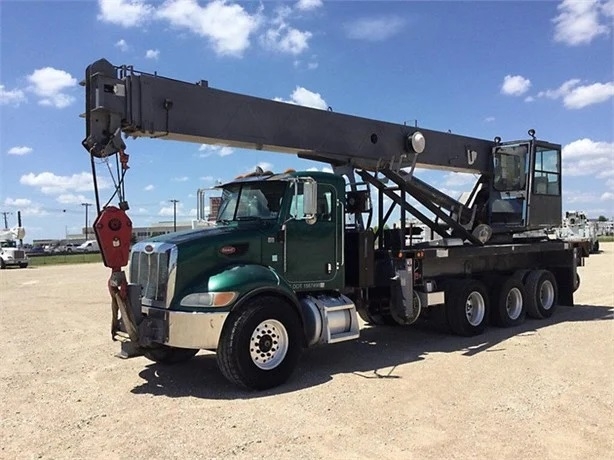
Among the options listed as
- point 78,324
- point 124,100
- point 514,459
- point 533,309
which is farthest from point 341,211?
point 78,324

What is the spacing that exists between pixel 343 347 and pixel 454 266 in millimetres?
2851

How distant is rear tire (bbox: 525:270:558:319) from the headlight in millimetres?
7493

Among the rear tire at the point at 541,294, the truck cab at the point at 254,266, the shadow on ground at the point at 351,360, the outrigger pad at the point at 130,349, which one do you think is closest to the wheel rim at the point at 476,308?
the shadow on ground at the point at 351,360

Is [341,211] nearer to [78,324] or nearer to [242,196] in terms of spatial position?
[242,196]

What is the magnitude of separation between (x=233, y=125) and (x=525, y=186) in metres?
6.73

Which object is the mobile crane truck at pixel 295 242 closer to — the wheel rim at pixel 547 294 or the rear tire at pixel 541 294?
the rear tire at pixel 541 294

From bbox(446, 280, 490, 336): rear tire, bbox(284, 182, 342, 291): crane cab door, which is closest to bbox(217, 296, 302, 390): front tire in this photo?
bbox(284, 182, 342, 291): crane cab door

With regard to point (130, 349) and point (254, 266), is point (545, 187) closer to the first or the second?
point (254, 266)

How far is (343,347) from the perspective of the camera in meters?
9.15

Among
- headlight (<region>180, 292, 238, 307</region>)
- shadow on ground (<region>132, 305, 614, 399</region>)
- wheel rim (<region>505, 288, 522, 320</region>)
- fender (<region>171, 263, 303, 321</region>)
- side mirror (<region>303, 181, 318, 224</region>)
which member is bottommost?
shadow on ground (<region>132, 305, 614, 399</region>)

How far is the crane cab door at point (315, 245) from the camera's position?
297 inches

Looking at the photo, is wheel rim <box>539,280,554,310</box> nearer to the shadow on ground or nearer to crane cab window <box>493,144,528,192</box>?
the shadow on ground

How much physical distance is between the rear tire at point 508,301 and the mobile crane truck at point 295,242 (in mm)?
28

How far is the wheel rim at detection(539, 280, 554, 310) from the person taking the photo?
1221 centimetres
